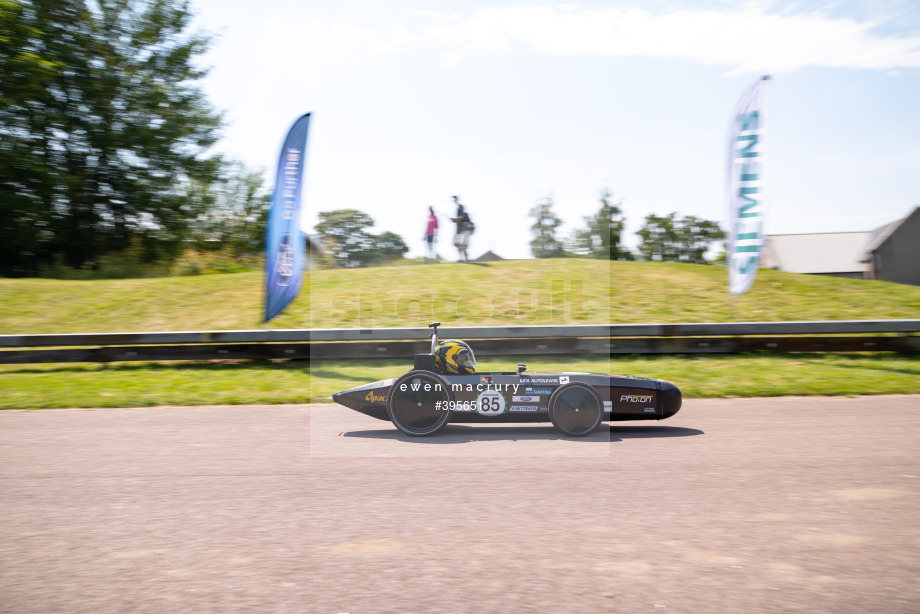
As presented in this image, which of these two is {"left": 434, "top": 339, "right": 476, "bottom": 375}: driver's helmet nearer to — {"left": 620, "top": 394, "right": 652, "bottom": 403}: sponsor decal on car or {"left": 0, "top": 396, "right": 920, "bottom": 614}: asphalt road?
{"left": 0, "top": 396, "right": 920, "bottom": 614}: asphalt road

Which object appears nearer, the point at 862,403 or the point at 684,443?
the point at 684,443

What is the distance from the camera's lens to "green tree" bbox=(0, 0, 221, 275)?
2423 cm

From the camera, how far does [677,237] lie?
308 feet

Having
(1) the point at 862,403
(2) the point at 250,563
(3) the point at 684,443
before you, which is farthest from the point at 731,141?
(2) the point at 250,563

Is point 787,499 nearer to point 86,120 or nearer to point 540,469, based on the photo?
point 540,469

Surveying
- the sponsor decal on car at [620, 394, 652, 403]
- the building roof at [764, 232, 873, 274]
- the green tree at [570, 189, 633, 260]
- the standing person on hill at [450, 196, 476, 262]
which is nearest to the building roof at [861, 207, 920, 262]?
the building roof at [764, 232, 873, 274]

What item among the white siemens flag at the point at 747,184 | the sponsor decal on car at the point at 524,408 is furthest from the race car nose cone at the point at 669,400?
the white siemens flag at the point at 747,184

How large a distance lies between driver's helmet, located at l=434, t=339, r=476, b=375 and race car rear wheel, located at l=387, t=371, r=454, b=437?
21 cm

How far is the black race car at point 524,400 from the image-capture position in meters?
6.21

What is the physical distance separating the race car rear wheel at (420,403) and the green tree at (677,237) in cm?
8473

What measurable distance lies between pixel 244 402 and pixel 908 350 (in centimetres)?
1107

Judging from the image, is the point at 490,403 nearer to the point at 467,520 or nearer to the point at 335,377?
the point at 467,520

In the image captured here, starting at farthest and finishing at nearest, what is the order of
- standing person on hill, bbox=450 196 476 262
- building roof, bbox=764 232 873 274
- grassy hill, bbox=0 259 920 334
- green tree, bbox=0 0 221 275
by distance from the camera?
building roof, bbox=764 232 873 274 < green tree, bbox=0 0 221 275 < standing person on hill, bbox=450 196 476 262 < grassy hill, bbox=0 259 920 334

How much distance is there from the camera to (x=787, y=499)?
4.24 meters
